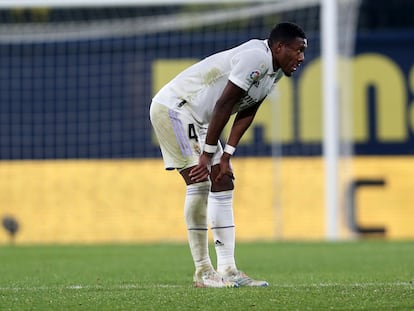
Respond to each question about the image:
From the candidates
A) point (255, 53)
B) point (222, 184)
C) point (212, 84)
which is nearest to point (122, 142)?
point (222, 184)

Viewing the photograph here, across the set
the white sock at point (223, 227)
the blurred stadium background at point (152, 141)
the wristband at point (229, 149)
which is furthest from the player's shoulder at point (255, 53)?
the blurred stadium background at point (152, 141)

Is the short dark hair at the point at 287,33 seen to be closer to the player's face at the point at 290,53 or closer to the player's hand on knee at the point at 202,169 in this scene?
the player's face at the point at 290,53

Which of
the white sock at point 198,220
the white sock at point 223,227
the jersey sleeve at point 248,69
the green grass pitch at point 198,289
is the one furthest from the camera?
the white sock at point 223,227

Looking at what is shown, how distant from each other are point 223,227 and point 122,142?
1669 cm

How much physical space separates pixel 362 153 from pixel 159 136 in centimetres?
1705

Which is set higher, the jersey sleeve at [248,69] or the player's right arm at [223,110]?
the jersey sleeve at [248,69]

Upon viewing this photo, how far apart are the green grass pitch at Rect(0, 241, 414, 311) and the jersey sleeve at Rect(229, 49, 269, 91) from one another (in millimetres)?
1338

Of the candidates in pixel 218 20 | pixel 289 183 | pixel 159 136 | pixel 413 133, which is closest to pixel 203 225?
pixel 159 136

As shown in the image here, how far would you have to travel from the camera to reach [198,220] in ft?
22.9

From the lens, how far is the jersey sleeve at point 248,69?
6.63 meters

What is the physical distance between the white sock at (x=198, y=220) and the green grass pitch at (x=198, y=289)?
0.71 feet

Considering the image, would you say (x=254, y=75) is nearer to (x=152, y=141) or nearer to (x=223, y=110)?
(x=223, y=110)

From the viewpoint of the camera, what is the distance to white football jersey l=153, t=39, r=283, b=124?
6824mm

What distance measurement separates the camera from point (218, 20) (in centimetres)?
2056
